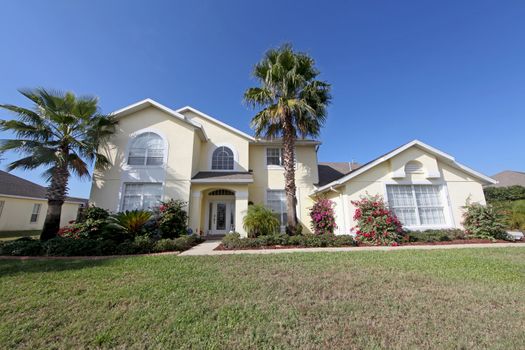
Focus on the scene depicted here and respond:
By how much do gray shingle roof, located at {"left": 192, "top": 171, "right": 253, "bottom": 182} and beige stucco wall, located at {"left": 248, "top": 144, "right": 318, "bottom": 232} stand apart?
1321 millimetres

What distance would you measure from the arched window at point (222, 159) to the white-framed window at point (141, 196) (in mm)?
3908

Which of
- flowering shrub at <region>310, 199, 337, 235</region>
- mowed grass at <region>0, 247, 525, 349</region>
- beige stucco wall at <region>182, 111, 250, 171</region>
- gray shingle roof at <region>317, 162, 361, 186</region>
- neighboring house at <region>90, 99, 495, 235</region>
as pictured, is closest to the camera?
mowed grass at <region>0, 247, 525, 349</region>

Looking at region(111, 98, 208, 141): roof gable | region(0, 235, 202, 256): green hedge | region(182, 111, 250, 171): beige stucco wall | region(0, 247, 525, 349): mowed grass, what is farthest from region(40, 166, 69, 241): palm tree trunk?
region(182, 111, 250, 171): beige stucco wall

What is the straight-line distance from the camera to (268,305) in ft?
12.7

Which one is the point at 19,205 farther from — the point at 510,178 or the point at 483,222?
the point at 510,178

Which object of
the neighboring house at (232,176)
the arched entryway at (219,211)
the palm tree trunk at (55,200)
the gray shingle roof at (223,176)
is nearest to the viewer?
the palm tree trunk at (55,200)

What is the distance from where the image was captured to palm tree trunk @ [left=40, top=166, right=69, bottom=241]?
33.7 feet

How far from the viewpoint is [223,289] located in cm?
464

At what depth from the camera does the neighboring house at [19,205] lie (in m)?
17.5

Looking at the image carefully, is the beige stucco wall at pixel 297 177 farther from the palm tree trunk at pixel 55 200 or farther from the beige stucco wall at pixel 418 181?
the palm tree trunk at pixel 55 200

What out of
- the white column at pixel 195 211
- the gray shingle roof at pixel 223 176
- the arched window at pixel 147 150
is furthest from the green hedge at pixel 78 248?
the arched window at pixel 147 150

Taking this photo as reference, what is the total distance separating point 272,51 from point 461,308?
13482 millimetres

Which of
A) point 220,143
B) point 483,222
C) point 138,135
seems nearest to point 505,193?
point 483,222

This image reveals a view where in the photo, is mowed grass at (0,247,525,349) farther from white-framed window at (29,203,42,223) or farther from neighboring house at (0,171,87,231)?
white-framed window at (29,203,42,223)
